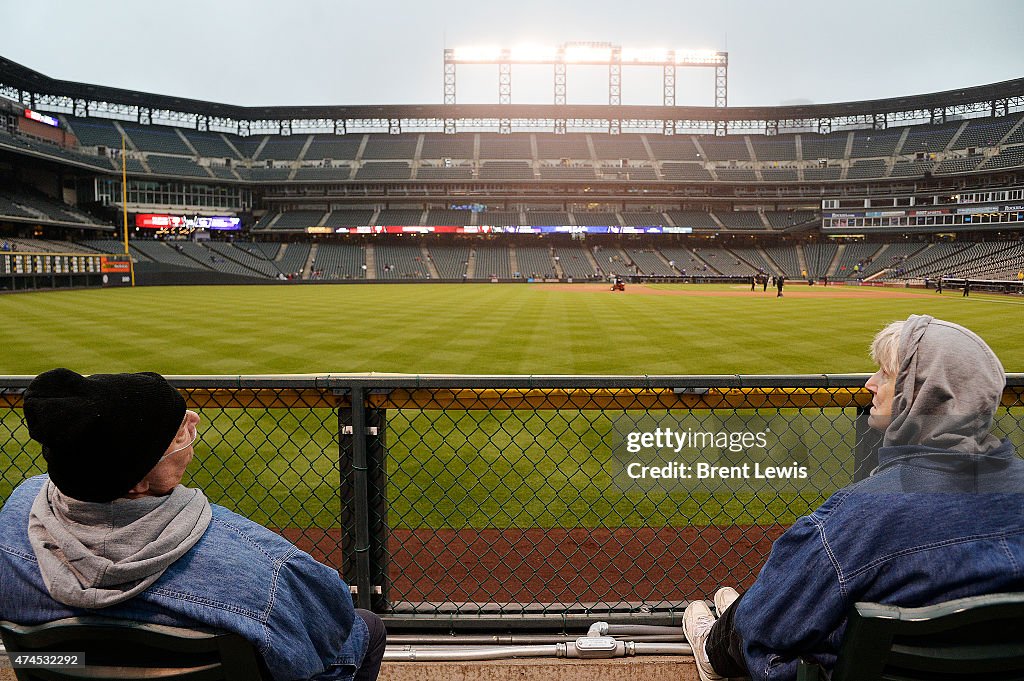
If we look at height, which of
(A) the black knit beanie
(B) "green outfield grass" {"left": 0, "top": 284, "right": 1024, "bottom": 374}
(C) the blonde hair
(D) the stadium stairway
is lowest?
(D) the stadium stairway

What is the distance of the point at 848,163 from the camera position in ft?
268

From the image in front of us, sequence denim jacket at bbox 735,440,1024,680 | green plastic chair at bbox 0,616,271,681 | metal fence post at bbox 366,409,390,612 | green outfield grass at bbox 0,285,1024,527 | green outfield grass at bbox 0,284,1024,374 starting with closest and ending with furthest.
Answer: green plastic chair at bbox 0,616,271,681, denim jacket at bbox 735,440,1024,680, metal fence post at bbox 366,409,390,612, green outfield grass at bbox 0,285,1024,527, green outfield grass at bbox 0,284,1024,374

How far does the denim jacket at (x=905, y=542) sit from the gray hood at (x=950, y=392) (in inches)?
1.8

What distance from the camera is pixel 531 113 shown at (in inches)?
3568

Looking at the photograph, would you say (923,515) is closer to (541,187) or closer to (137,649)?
(137,649)

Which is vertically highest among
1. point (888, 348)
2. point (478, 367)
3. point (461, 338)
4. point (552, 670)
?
point (888, 348)

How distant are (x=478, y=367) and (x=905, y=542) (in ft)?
36.2

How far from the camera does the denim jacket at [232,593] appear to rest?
1.74 metres

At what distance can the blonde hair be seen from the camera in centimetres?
221

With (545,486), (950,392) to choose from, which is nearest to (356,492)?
(950,392)

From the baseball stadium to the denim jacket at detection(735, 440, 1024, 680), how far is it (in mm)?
145

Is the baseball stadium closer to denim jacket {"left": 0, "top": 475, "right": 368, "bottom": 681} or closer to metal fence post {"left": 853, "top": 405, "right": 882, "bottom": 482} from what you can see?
metal fence post {"left": 853, "top": 405, "right": 882, "bottom": 482}

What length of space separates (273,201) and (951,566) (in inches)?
3636

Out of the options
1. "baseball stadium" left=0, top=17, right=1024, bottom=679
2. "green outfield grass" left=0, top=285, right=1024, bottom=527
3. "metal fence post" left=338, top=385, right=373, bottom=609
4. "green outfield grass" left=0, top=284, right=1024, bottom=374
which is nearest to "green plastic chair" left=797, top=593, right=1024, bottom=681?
"baseball stadium" left=0, top=17, right=1024, bottom=679
